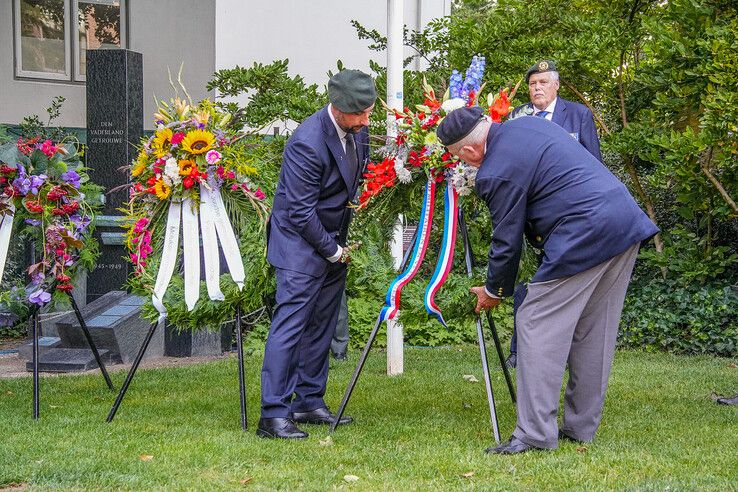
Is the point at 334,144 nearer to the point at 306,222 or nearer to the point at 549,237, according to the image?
the point at 306,222

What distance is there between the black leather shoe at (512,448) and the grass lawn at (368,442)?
7 centimetres

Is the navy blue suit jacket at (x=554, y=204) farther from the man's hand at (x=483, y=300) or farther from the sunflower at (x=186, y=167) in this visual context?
the sunflower at (x=186, y=167)

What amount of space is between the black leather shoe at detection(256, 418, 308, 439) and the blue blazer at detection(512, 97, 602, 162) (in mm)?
3165

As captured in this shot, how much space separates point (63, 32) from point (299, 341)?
10973 millimetres

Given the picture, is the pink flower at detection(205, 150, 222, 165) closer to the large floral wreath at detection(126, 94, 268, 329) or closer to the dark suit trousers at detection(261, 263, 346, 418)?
the large floral wreath at detection(126, 94, 268, 329)

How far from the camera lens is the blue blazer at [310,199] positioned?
5.82 metres

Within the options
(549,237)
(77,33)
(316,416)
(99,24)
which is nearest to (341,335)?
(316,416)

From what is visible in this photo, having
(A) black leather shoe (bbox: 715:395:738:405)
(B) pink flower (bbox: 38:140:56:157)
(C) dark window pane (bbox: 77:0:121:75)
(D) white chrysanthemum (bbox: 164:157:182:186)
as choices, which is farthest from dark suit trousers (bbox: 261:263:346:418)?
(C) dark window pane (bbox: 77:0:121:75)

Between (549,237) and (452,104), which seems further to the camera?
(452,104)

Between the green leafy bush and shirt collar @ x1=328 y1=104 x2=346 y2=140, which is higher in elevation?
shirt collar @ x1=328 y1=104 x2=346 y2=140

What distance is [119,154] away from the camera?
1145 cm

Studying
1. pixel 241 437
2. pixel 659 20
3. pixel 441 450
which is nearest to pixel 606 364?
pixel 441 450

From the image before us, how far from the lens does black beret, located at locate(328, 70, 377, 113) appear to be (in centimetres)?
573

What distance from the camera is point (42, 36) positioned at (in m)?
15.1
